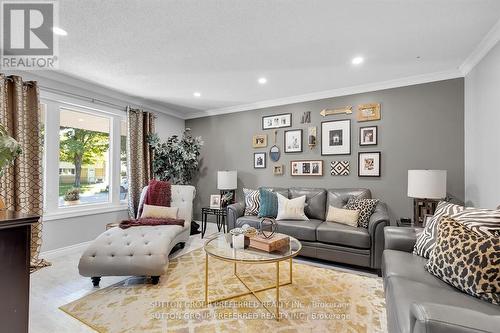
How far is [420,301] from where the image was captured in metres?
1.32

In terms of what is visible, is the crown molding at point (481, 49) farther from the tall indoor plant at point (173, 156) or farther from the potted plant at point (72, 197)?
the potted plant at point (72, 197)

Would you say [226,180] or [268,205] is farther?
[226,180]

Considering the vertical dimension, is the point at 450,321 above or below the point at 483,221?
below

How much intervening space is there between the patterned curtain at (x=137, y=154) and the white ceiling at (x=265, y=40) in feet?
2.42

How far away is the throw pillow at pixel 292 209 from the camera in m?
3.49

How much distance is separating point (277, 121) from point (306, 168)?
1008 millimetres

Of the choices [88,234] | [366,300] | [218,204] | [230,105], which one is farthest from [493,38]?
Answer: [88,234]

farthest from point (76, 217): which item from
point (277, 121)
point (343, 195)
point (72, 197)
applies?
point (343, 195)

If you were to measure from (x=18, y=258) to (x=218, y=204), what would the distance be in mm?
3538

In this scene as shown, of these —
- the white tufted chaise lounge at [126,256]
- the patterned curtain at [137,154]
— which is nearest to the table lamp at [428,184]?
the white tufted chaise lounge at [126,256]

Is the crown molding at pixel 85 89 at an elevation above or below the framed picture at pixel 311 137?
above

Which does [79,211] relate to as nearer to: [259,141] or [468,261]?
[259,141]

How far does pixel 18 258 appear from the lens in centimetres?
106

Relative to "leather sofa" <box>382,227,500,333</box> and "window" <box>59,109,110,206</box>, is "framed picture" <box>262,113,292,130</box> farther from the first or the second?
"window" <box>59,109,110,206</box>
